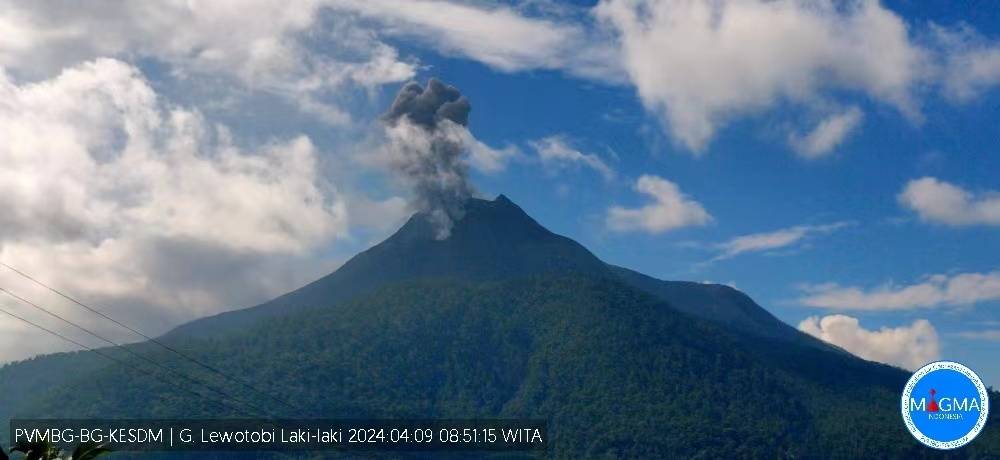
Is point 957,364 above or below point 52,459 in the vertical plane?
above

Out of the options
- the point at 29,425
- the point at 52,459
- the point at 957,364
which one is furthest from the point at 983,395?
the point at 29,425

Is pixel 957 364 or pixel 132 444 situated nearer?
pixel 957 364

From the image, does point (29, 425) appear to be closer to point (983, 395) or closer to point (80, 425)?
point (80, 425)

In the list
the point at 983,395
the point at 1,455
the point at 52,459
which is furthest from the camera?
the point at 983,395

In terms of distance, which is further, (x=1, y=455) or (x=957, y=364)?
(x=957, y=364)

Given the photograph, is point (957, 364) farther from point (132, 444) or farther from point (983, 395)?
point (132, 444)

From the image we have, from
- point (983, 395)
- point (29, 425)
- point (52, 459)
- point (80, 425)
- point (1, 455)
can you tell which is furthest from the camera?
point (80, 425)

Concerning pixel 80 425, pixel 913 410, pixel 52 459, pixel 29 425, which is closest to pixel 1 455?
pixel 52 459

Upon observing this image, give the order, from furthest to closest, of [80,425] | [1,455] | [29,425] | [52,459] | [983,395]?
1. [80,425]
2. [29,425]
3. [983,395]
4. [52,459]
5. [1,455]

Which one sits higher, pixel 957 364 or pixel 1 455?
pixel 957 364
